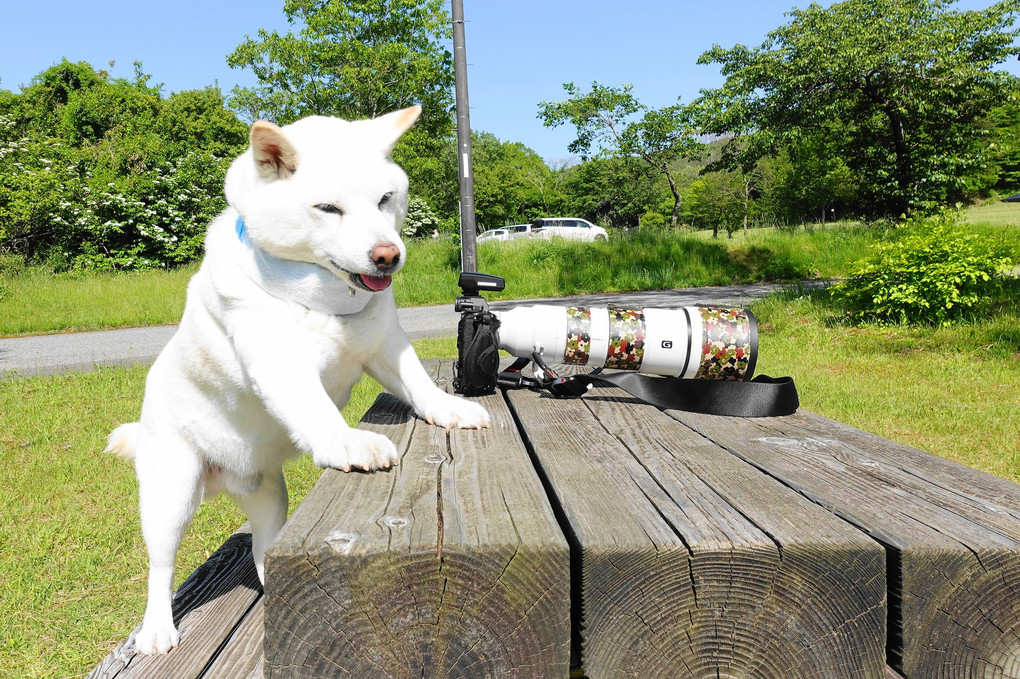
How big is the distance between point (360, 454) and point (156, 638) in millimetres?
821

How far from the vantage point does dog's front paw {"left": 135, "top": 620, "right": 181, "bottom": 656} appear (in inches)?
61.9

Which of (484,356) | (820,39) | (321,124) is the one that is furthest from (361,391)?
(820,39)

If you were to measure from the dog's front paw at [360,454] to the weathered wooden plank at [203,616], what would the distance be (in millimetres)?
628

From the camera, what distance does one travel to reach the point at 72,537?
3090 millimetres

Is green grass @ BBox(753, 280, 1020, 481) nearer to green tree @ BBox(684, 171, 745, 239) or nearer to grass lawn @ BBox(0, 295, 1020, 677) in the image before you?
grass lawn @ BBox(0, 295, 1020, 677)

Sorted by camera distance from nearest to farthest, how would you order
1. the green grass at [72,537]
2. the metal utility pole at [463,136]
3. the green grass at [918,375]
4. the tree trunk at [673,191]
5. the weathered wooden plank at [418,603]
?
1. the weathered wooden plank at [418,603]
2. the green grass at [72,537]
3. the green grass at [918,375]
4. the metal utility pole at [463,136]
5. the tree trunk at [673,191]

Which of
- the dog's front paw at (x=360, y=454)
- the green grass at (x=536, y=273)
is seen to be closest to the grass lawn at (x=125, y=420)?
the green grass at (x=536, y=273)

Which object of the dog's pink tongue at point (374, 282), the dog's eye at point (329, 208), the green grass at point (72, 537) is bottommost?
the green grass at point (72, 537)

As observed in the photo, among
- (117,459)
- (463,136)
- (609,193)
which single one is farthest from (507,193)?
(117,459)

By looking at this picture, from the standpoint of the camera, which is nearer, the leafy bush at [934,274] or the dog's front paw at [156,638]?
the dog's front paw at [156,638]

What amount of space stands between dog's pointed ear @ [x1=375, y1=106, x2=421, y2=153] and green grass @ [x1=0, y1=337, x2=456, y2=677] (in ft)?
6.53

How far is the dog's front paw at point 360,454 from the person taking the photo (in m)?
1.24

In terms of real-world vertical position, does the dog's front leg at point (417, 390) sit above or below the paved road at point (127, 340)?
above

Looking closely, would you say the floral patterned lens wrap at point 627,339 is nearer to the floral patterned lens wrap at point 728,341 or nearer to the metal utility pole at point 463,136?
the floral patterned lens wrap at point 728,341
